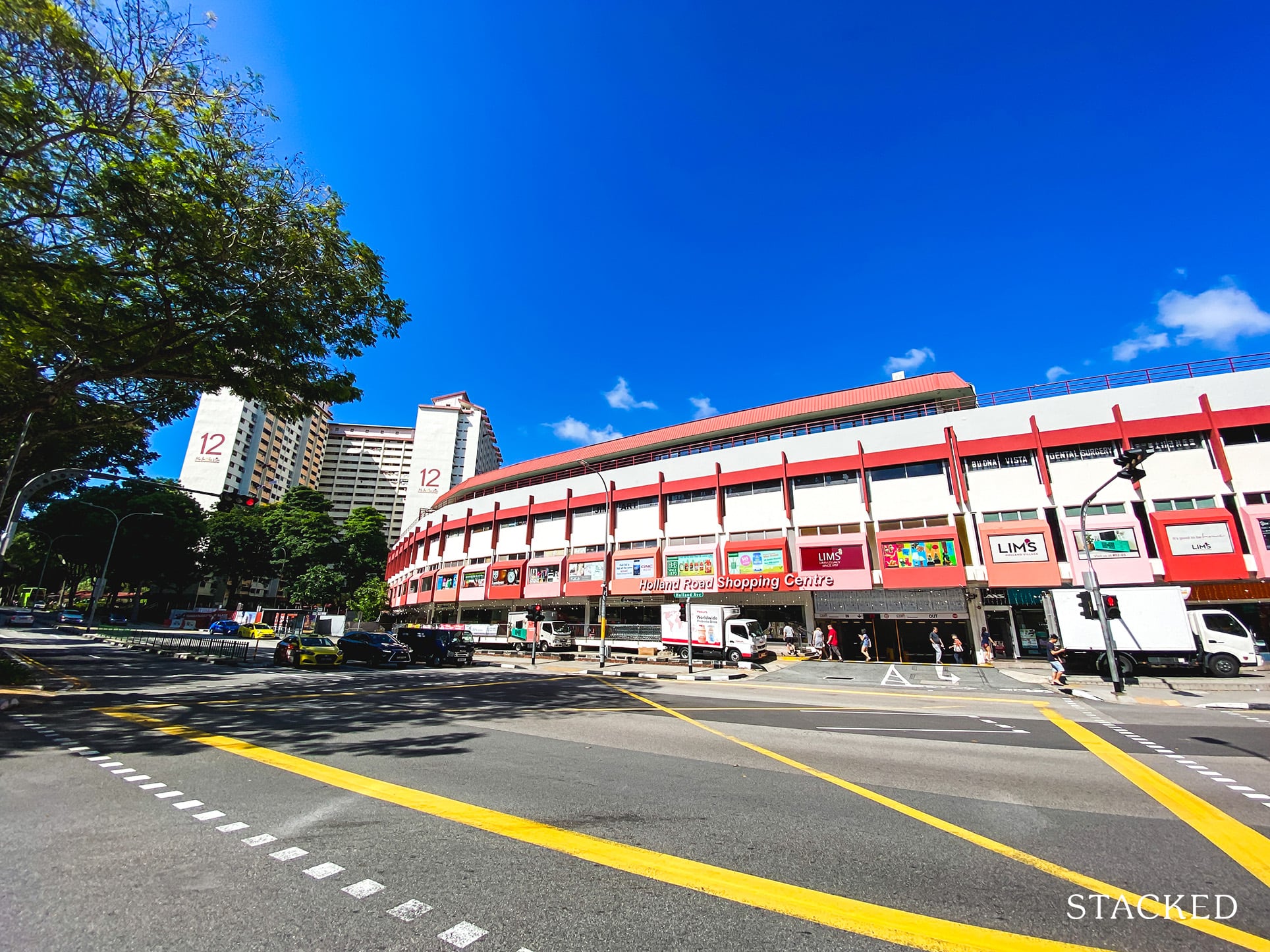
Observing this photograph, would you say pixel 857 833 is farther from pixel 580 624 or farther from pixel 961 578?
pixel 580 624

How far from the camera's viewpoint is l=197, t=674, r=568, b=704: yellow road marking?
12375mm

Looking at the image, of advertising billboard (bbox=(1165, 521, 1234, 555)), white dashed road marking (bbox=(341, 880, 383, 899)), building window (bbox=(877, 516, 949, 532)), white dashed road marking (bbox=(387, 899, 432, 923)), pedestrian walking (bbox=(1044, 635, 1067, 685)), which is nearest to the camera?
white dashed road marking (bbox=(387, 899, 432, 923))

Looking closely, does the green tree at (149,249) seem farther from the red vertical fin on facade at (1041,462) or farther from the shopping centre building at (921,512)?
the red vertical fin on facade at (1041,462)

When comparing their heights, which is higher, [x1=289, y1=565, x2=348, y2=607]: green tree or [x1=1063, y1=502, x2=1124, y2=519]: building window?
[x1=1063, y1=502, x2=1124, y2=519]: building window

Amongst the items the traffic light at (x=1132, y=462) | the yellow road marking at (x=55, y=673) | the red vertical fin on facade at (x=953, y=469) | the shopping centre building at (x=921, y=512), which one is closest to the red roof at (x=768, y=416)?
the shopping centre building at (x=921, y=512)

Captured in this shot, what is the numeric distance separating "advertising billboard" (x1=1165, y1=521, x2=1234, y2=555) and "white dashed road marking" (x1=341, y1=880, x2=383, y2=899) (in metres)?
35.7

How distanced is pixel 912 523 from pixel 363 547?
60157mm

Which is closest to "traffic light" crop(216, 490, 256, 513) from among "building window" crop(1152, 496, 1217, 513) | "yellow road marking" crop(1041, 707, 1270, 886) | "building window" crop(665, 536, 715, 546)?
"yellow road marking" crop(1041, 707, 1270, 886)

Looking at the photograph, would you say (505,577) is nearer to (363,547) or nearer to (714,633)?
(714,633)

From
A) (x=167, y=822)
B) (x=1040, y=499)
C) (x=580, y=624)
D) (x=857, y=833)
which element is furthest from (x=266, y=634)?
(x=1040, y=499)

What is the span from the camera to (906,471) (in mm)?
32469

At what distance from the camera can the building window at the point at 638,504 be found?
41250 mm

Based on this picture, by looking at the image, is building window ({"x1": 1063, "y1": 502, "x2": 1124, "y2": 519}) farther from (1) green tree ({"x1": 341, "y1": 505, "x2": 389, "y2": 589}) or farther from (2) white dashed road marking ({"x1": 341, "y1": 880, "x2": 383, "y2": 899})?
(1) green tree ({"x1": 341, "y1": 505, "x2": 389, "y2": 589})

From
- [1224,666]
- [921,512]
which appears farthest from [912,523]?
[1224,666]
